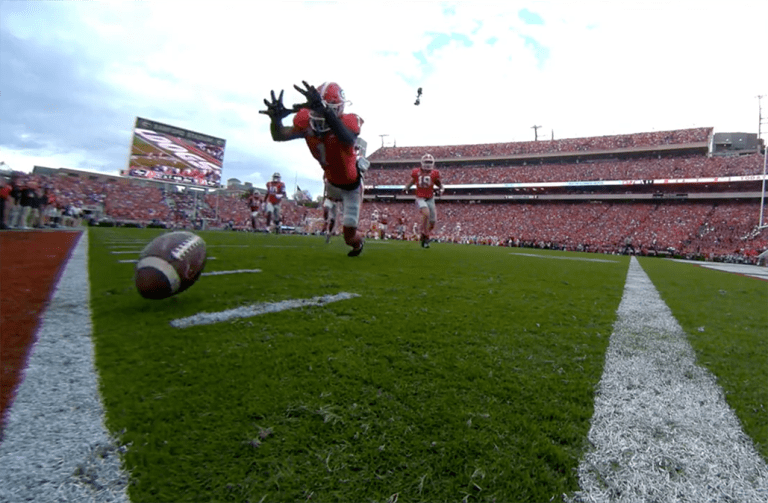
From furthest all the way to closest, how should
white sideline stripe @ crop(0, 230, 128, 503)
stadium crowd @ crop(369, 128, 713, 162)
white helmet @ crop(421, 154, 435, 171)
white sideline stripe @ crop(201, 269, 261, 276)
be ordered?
A: stadium crowd @ crop(369, 128, 713, 162) → white helmet @ crop(421, 154, 435, 171) → white sideline stripe @ crop(201, 269, 261, 276) → white sideline stripe @ crop(0, 230, 128, 503)

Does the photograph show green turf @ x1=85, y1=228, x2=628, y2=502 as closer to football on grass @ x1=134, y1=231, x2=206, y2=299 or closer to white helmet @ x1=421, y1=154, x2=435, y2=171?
football on grass @ x1=134, y1=231, x2=206, y2=299

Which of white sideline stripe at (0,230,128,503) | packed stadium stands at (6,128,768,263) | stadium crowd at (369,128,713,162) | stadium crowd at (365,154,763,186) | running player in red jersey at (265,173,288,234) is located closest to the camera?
white sideline stripe at (0,230,128,503)

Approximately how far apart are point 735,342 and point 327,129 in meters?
4.87

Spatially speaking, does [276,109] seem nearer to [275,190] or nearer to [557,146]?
[275,190]

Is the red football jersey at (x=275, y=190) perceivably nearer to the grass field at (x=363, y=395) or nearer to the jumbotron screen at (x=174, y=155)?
the grass field at (x=363, y=395)

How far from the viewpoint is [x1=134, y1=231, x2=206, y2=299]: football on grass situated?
9.55 ft

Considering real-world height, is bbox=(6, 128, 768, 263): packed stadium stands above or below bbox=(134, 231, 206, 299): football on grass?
above

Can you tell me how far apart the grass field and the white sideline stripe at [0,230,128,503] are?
6 centimetres

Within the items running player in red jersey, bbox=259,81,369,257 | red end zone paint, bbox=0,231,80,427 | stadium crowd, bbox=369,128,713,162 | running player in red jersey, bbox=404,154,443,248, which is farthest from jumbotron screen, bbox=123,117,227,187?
running player in red jersey, bbox=259,81,369,257

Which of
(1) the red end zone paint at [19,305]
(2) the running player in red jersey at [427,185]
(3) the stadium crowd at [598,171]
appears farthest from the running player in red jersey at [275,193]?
(3) the stadium crowd at [598,171]

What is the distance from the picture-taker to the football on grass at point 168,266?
291 cm

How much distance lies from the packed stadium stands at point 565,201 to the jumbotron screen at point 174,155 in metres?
2.84

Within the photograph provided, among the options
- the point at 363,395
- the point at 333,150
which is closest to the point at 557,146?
the point at 333,150

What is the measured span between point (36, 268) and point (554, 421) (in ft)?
19.6
